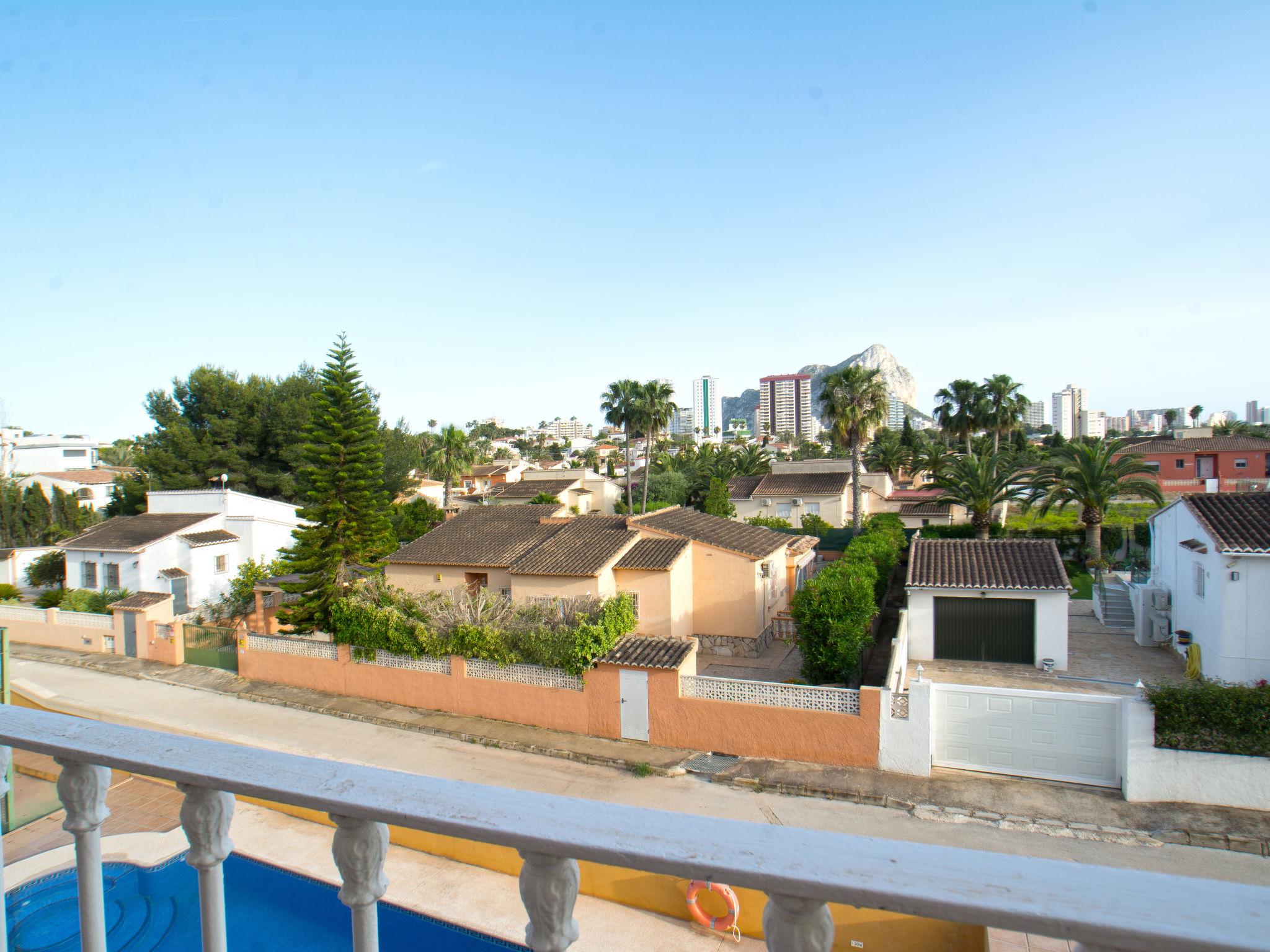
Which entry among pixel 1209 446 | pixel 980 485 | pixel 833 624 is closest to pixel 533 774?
pixel 833 624

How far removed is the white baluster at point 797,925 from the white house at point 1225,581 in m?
16.0

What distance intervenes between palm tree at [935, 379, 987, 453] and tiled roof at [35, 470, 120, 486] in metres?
55.5

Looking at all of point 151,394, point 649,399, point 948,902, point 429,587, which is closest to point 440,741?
point 429,587

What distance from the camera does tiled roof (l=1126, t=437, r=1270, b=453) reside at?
136 feet

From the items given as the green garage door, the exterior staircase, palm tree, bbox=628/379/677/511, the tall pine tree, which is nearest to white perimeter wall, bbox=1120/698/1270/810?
the green garage door

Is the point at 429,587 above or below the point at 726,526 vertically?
below

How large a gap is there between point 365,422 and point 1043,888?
71.7ft

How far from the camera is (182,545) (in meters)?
25.8

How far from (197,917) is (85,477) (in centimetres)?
6298

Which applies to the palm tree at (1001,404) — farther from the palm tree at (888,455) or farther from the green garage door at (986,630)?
the green garage door at (986,630)

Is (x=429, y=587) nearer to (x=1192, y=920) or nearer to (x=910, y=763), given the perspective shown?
(x=910, y=763)

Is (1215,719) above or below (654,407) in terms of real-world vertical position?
below

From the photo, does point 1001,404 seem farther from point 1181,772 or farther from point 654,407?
point 1181,772

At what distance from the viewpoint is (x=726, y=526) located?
2233 cm
